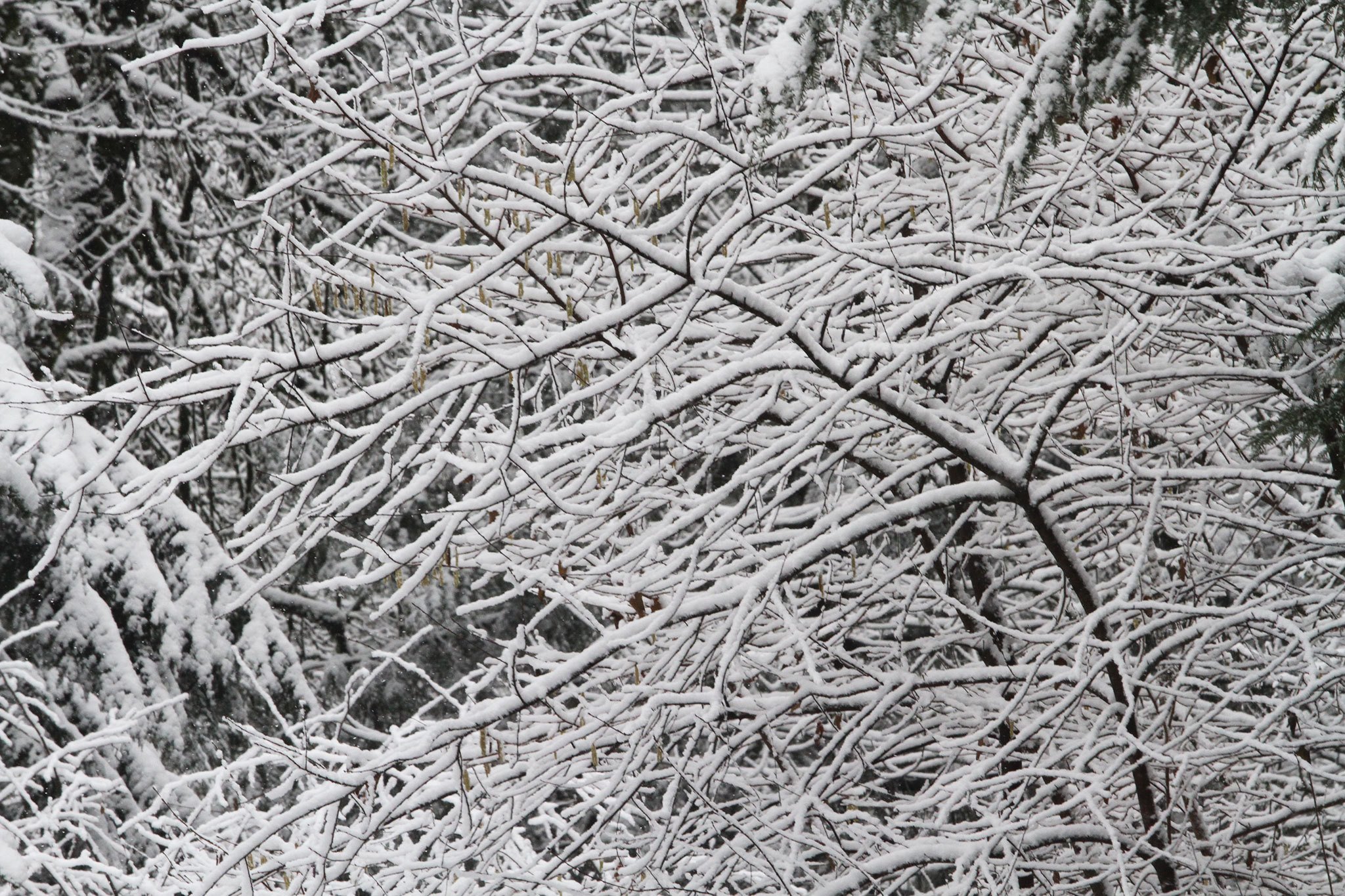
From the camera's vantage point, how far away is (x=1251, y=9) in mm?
4395

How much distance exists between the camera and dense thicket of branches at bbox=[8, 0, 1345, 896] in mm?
3236

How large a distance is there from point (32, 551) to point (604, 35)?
4.31 meters

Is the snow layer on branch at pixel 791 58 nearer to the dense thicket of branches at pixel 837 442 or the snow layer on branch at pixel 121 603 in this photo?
the dense thicket of branches at pixel 837 442

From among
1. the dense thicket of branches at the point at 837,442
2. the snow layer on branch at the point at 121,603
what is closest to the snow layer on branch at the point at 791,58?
the dense thicket of branches at the point at 837,442

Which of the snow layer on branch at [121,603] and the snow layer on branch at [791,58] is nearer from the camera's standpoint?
the snow layer on branch at [791,58]

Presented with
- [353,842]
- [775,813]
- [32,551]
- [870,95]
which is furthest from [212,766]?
[870,95]

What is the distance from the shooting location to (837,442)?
4551 millimetres

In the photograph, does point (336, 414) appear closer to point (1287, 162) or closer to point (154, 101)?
point (1287, 162)

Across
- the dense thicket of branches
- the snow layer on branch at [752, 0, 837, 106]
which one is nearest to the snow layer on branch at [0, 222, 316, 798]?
the dense thicket of branches

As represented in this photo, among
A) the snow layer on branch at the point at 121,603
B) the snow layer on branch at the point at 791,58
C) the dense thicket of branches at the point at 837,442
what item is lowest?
the snow layer on branch at the point at 121,603

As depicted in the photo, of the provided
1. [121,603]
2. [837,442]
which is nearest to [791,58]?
[837,442]

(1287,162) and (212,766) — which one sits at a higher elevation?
(1287,162)

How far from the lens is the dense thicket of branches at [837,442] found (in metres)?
3.24

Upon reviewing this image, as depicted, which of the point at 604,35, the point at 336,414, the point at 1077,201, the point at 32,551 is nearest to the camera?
the point at 336,414
